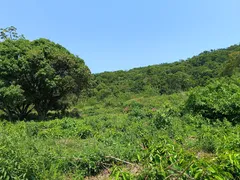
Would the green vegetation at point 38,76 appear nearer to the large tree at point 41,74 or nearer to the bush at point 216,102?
the large tree at point 41,74

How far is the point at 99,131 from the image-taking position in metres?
7.33

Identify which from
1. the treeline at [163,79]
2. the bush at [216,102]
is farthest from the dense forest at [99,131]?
the treeline at [163,79]

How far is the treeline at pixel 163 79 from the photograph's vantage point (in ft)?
124

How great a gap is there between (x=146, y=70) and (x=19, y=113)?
3855cm

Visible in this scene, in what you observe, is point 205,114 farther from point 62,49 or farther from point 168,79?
point 168,79

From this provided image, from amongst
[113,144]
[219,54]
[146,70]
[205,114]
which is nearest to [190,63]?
[219,54]

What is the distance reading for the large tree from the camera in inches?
519

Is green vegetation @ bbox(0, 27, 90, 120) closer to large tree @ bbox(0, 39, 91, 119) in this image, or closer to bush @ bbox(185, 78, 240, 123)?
large tree @ bbox(0, 39, 91, 119)

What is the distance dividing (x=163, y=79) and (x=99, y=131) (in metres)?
35.6

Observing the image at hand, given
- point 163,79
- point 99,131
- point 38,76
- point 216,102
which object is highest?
point 163,79

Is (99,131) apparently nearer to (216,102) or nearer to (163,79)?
(216,102)

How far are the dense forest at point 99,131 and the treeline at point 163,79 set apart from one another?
43.0ft

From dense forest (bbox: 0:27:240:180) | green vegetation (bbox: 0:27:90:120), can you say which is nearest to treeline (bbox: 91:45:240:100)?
dense forest (bbox: 0:27:240:180)

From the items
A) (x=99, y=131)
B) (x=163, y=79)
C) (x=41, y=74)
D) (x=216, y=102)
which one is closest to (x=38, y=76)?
(x=41, y=74)
